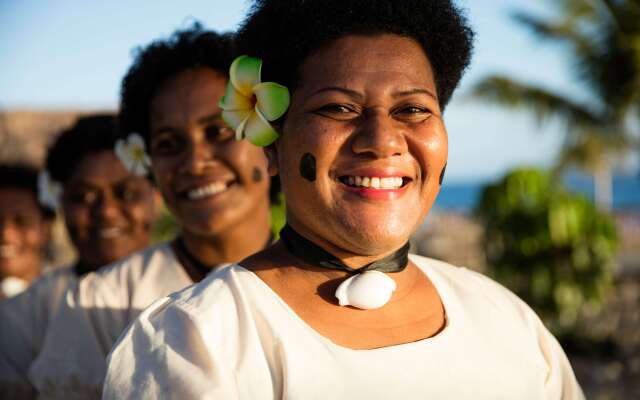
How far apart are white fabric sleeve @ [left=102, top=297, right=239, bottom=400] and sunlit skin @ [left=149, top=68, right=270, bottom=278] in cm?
111

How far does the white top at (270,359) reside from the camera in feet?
5.67

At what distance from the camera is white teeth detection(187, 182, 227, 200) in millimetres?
2902

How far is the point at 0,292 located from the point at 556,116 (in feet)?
42.9

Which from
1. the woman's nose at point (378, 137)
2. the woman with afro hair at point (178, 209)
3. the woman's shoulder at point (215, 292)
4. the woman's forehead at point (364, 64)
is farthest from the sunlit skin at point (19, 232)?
the woman's nose at point (378, 137)

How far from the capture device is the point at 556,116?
15.9 m

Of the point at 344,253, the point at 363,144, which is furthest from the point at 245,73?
the point at 344,253

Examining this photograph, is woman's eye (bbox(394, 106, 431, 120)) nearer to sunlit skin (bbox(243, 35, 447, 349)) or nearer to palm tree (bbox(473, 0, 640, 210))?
sunlit skin (bbox(243, 35, 447, 349))

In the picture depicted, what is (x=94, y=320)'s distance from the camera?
277 cm

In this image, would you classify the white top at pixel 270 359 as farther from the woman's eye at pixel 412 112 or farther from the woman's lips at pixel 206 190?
the woman's lips at pixel 206 190

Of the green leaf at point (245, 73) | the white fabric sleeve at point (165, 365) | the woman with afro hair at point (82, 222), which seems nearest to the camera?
the white fabric sleeve at point (165, 365)

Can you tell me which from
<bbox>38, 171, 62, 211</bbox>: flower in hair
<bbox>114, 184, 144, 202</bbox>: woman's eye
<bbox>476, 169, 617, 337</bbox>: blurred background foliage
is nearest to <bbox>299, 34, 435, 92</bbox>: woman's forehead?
<bbox>114, 184, 144, 202</bbox>: woman's eye

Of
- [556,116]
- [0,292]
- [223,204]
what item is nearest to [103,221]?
[223,204]

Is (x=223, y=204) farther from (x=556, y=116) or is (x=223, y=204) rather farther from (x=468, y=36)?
(x=556, y=116)

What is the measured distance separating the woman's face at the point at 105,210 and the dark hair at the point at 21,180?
116 cm
